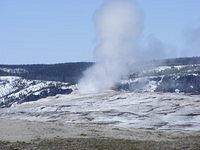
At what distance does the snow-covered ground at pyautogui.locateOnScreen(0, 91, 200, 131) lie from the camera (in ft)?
176

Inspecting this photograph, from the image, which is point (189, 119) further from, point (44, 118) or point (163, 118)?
point (44, 118)

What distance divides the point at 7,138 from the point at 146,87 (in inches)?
3122

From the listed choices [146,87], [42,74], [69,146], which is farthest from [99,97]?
[42,74]

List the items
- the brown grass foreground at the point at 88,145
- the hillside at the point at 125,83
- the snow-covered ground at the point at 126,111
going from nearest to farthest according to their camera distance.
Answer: the brown grass foreground at the point at 88,145
the snow-covered ground at the point at 126,111
the hillside at the point at 125,83

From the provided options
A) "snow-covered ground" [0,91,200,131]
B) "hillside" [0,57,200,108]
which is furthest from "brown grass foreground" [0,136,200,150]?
"hillside" [0,57,200,108]

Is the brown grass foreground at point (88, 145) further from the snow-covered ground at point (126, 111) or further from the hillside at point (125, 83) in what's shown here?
the hillside at point (125, 83)

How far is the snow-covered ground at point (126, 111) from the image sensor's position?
176 ft

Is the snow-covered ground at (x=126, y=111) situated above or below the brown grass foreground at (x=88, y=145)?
above

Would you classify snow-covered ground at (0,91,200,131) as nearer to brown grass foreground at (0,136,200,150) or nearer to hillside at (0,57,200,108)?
brown grass foreground at (0,136,200,150)

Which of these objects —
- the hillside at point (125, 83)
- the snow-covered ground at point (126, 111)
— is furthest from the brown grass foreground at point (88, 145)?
the hillside at point (125, 83)

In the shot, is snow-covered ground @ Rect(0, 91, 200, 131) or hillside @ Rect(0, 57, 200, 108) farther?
hillside @ Rect(0, 57, 200, 108)

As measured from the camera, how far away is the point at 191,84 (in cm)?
10950

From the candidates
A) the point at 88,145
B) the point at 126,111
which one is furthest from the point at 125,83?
the point at 88,145

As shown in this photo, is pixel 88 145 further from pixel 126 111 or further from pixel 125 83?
pixel 125 83
